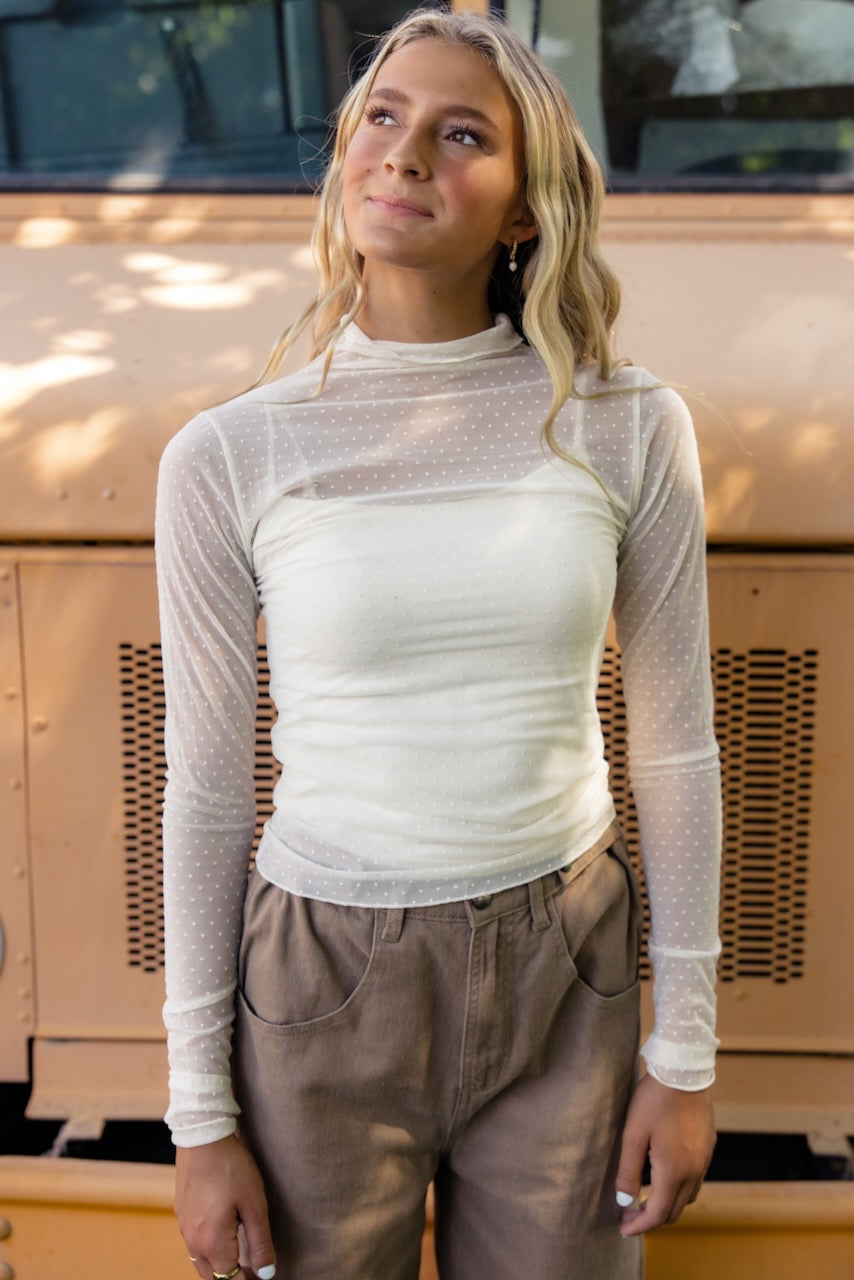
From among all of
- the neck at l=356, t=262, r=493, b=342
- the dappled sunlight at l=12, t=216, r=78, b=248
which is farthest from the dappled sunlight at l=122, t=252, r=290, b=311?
the neck at l=356, t=262, r=493, b=342

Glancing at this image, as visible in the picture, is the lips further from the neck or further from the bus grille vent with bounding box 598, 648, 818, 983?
the bus grille vent with bounding box 598, 648, 818, 983

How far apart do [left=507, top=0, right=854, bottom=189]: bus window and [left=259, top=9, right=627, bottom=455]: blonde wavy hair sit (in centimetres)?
84

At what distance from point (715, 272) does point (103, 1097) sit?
1.55 metres

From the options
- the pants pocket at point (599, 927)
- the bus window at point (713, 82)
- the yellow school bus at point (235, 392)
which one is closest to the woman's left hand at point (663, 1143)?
the pants pocket at point (599, 927)

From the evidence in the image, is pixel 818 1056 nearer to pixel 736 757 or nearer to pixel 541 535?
pixel 736 757

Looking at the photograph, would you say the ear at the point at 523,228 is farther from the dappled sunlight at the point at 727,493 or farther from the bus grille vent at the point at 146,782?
the bus grille vent at the point at 146,782

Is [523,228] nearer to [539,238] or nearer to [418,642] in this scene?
[539,238]

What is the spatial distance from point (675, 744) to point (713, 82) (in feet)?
4.29

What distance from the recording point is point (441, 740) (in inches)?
49.9

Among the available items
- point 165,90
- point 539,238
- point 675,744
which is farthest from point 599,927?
point 165,90

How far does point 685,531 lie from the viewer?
4.41ft

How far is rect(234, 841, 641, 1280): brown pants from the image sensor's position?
4.17ft

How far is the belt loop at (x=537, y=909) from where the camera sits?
1.29 m

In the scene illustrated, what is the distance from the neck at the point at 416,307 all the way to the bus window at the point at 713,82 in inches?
36.4
